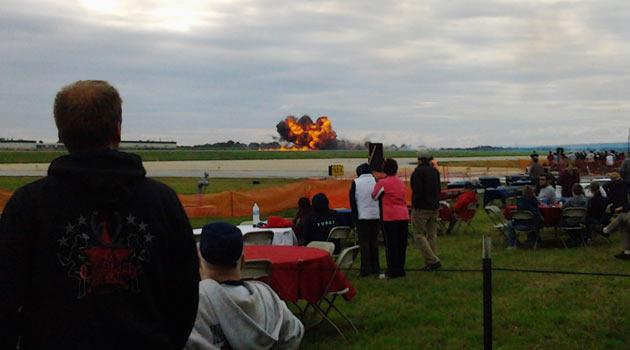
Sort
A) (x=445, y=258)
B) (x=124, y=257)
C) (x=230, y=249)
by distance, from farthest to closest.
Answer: (x=445, y=258), (x=230, y=249), (x=124, y=257)

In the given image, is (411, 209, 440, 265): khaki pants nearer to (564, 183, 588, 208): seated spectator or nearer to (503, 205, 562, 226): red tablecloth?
(503, 205, 562, 226): red tablecloth

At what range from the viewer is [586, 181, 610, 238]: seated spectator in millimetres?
12844

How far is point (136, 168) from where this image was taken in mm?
2240

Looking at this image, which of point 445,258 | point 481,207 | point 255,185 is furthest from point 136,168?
point 255,185

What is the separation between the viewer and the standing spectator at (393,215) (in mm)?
10180

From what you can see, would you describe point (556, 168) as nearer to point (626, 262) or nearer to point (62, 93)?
point (626, 262)

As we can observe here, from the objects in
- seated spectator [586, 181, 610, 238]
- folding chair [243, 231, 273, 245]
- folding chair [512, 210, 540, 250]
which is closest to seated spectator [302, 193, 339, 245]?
folding chair [243, 231, 273, 245]

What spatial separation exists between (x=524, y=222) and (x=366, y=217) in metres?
3.85

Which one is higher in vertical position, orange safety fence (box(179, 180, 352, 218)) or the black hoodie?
the black hoodie

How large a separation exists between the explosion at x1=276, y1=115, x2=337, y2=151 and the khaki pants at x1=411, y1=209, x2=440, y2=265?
367ft

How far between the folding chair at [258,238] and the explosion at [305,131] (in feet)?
375

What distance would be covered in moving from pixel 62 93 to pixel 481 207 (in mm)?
20358

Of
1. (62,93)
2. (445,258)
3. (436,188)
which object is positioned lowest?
(445,258)

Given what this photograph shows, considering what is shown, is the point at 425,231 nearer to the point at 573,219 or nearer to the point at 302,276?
the point at 573,219
